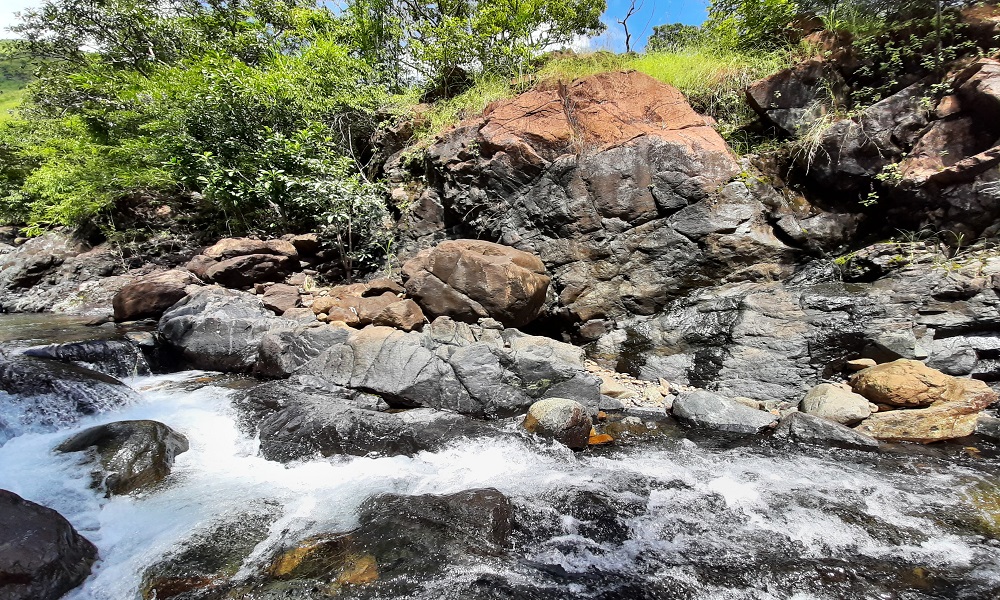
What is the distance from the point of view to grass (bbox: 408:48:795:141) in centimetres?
839

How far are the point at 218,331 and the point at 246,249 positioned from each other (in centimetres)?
305

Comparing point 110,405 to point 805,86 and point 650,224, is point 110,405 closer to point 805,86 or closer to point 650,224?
point 650,224

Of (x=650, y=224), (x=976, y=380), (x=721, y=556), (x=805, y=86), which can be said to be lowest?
(x=721, y=556)

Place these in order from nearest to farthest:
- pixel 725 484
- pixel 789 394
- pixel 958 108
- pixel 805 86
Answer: pixel 725 484
pixel 789 394
pixel 958 108
pixel 805 86

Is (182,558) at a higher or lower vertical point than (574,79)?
lower

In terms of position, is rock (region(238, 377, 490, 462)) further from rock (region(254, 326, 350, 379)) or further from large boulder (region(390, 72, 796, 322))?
large boulder (region(390, 72, 796, 322))

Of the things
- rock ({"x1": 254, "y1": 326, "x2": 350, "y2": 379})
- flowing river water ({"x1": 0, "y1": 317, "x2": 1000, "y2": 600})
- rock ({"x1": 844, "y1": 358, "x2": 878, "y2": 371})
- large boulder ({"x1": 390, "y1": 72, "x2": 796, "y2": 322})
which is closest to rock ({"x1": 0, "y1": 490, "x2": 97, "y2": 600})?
flowing river water ({"x1": 0, "y1": 317, "x2": 1000, "y2": 600})

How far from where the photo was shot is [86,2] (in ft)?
44.6

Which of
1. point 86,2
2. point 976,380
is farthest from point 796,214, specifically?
point 86,2

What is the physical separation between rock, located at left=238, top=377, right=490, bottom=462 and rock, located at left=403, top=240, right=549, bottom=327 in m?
1.88

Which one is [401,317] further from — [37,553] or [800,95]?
[800,95]

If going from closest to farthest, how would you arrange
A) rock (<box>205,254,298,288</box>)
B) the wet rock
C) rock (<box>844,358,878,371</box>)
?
rock (<box>844,358,878,371</box>)
the wet rock
rock (<box>205,254,298,288</box>)

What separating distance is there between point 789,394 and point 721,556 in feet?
10.9

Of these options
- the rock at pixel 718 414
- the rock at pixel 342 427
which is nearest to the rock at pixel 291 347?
the rock at pixel 342 427
